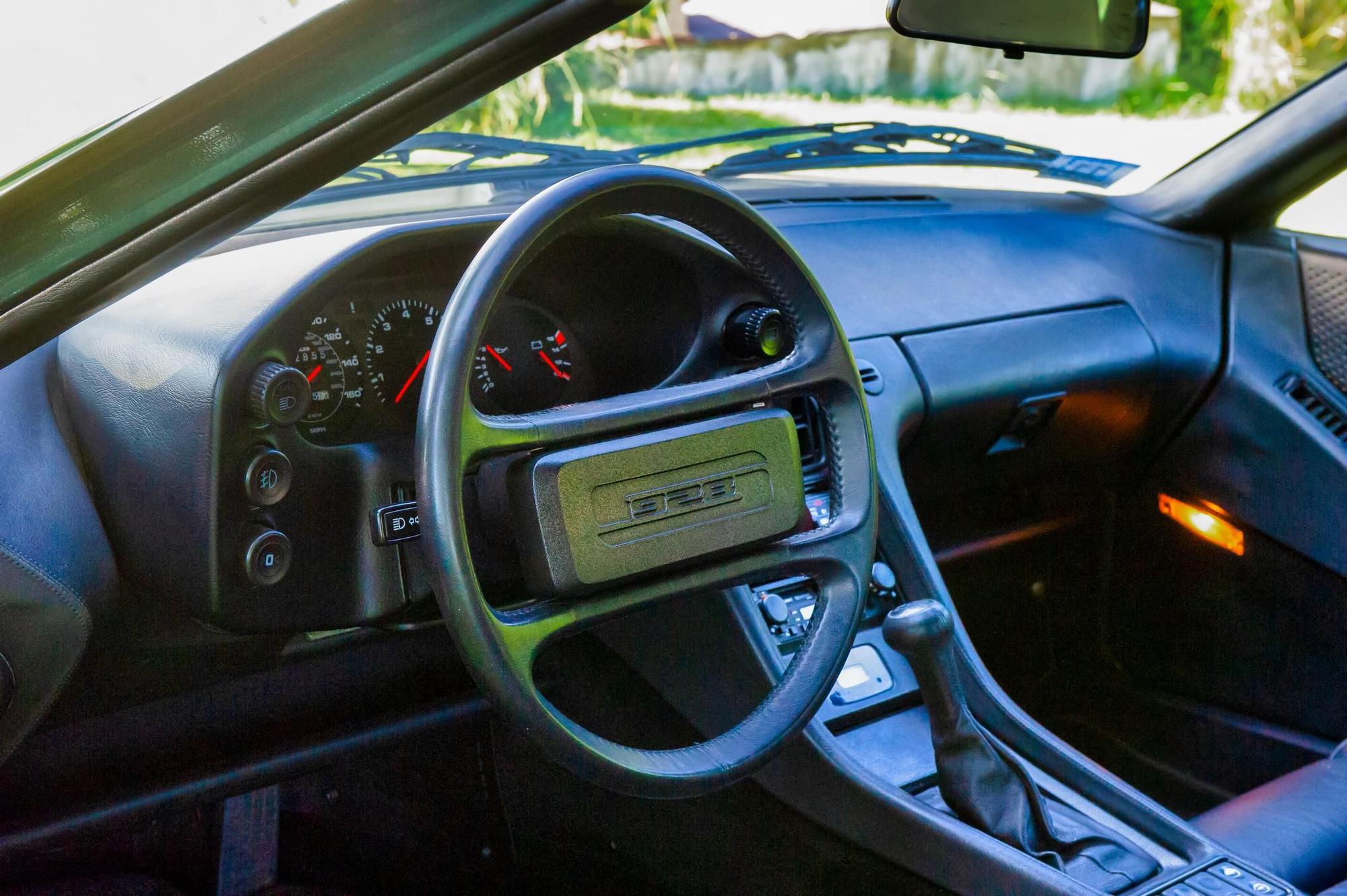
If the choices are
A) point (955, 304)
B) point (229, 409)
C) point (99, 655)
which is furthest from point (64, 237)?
point (955, 304)

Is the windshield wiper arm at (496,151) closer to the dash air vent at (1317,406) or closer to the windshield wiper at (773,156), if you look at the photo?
the windshield wiper at (773,156)

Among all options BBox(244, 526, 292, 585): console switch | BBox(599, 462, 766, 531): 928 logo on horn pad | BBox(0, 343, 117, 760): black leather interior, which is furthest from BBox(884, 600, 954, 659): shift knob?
BBox(0, 343, 117, 760): black leather interior

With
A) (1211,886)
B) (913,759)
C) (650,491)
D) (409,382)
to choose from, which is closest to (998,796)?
(913,759)

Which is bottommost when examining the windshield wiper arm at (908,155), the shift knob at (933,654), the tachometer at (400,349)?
the shift knob at (933,654)

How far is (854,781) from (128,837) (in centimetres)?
126

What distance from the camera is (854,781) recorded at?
172 centimetres

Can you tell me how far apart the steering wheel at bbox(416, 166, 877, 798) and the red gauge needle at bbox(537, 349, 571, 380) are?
1.27ft

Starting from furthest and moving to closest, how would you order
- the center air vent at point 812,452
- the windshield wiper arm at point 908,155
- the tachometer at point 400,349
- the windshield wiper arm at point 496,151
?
the windshield wiper arm at point 908,155 < the windshield wiper arm at point 496,151 < the center air vent at point 812,452 < the tachometer at point 400,349

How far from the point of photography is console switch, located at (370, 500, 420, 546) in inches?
60.9

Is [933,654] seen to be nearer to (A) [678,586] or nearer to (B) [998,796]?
(B) [998,796]

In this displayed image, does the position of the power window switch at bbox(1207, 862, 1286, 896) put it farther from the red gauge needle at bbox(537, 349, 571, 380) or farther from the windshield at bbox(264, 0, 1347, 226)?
the windshield at bbox(264, 0, 1347, 226)

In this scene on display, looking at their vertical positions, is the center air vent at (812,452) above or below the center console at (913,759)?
above

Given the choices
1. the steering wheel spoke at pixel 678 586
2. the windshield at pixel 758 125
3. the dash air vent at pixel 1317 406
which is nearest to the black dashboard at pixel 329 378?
the steering wheel spoke at pixel 678 586

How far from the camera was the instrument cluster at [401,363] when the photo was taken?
5.32 feet
